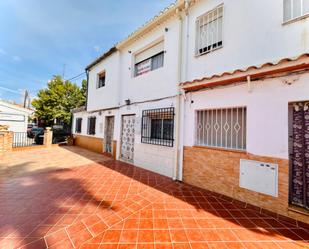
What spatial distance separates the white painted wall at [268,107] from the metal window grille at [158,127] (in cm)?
226

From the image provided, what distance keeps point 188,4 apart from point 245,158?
538cm

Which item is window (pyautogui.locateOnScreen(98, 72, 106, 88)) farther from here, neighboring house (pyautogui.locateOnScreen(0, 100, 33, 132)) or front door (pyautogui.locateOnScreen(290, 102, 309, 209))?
neighboring house (pyautogui.locateOnScreen(0, 100, 33, 132))

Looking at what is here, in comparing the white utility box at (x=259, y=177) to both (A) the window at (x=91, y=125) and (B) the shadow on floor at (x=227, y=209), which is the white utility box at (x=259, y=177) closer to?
(B) the shadow on floor at (x=227, y=209)

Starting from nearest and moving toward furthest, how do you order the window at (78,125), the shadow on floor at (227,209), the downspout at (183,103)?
the shadow on floor at (227,209) < the downspout at (183,103) < the window at (78,125)

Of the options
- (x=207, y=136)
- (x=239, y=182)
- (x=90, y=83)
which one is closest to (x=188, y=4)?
(x=207, y=136)

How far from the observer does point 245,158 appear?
3.93 metres

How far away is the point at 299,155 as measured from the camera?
132 inches

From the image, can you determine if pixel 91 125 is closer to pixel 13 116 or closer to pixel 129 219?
pixel 129 219

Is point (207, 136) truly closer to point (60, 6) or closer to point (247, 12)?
point (247, 12)

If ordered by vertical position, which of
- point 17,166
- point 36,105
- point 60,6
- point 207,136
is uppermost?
point 60,6

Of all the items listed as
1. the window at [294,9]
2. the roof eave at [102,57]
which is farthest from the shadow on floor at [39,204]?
the roof eave at [102,57]

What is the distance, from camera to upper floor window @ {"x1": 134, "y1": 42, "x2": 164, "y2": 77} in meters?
6.98

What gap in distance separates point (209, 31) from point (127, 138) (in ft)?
19.4

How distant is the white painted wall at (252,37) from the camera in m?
3.40
